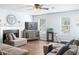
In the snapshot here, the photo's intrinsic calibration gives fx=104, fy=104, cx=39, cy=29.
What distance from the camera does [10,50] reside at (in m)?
1.88

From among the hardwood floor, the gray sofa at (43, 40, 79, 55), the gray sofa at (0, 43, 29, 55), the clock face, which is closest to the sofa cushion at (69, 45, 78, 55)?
the gray sofa at (43, 40, 79, 55)

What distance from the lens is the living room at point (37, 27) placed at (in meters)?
1.89

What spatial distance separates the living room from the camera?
1895 millimetres

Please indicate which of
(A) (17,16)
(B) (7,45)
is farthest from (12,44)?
(A) (17,16)

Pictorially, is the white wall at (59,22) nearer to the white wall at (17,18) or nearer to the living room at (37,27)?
the living room at (37,27)

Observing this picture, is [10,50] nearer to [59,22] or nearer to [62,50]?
[62,50]

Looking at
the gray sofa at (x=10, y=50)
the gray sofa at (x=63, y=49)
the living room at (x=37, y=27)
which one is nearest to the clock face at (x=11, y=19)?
the living room at (x=37, y=27)

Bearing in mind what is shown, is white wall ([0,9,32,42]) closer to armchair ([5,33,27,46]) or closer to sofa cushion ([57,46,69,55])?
armchair ([5,33,27,46])

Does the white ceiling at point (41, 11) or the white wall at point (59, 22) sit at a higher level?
the white ceiling at point (41, 11)

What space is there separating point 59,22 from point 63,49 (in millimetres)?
516
